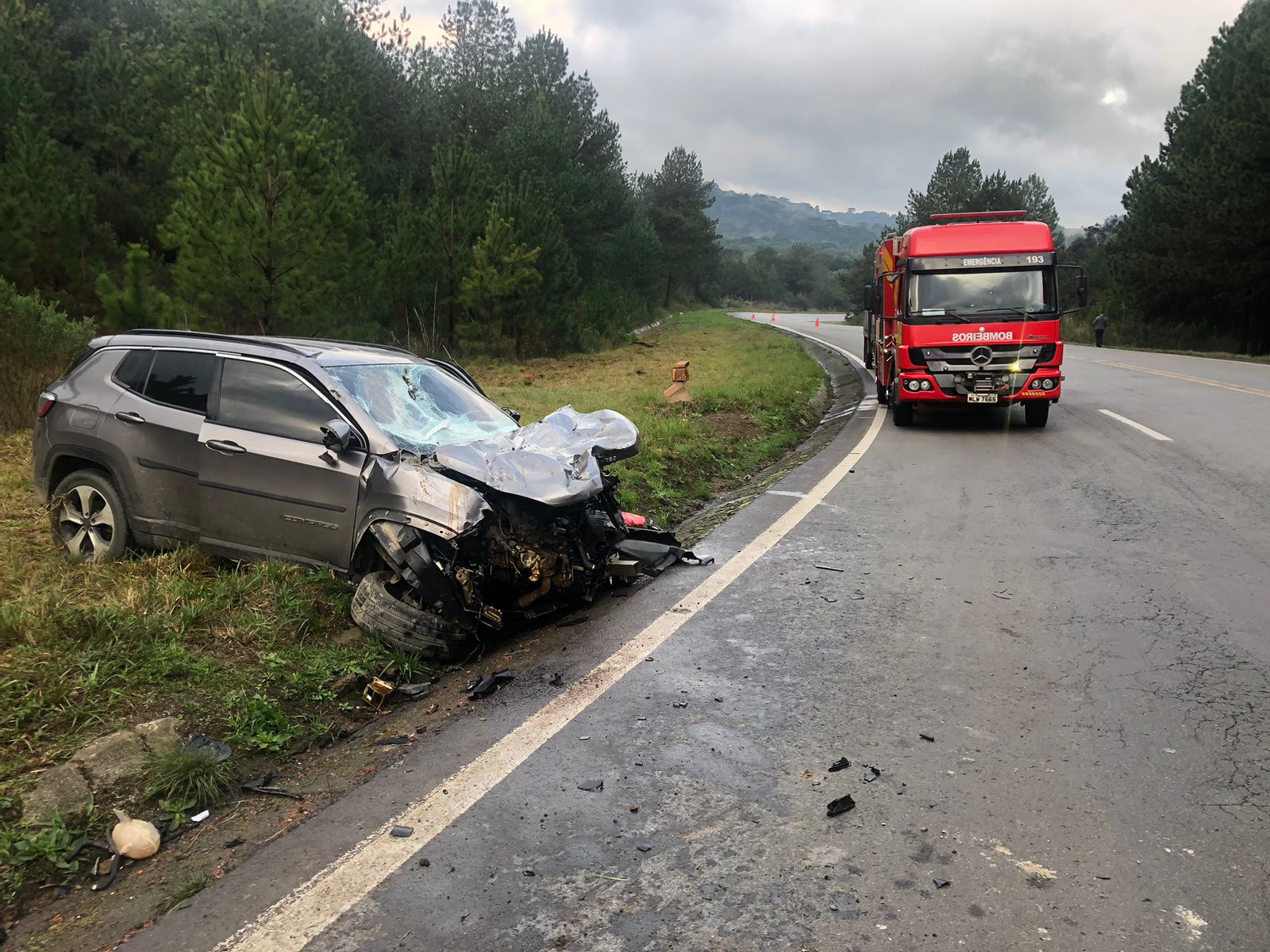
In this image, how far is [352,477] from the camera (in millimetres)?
4945

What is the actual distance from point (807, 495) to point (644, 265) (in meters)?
47.1

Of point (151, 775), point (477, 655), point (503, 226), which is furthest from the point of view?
point (503, 226)

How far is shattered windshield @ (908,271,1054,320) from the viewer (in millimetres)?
12430

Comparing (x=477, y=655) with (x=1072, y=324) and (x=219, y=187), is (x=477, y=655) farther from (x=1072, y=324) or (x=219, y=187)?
(x=1072, y=324)

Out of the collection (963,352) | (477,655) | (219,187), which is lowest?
(477,655)

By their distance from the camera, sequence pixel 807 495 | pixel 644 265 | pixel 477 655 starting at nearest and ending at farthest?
pixel 477 655 < pixel 807 495 < pixel 644 265

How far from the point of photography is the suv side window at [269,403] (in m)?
5.27

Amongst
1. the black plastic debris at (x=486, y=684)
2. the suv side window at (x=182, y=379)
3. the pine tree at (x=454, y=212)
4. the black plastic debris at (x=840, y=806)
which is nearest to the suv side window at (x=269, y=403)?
the suv side window at (x=182, y=379)

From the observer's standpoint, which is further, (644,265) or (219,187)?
(644,265)

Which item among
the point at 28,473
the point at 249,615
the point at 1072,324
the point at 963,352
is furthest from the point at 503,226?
the point at 1072,324

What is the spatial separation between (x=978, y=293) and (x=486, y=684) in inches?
416

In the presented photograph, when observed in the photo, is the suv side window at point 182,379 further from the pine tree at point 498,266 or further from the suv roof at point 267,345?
the pine tree at point 498,266

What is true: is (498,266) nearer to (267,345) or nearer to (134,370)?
(134,370)

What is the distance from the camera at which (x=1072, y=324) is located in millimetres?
45594
